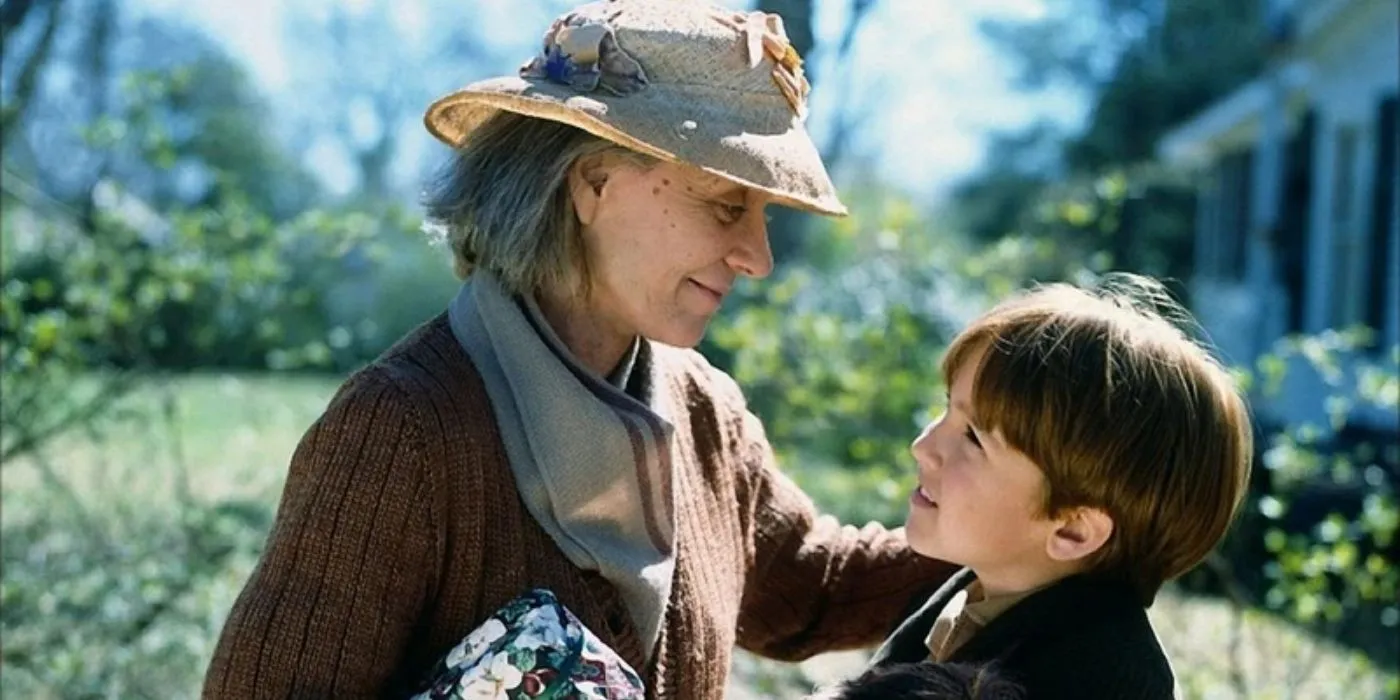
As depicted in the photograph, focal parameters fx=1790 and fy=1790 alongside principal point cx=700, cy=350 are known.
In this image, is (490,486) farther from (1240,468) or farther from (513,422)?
(1240,468)

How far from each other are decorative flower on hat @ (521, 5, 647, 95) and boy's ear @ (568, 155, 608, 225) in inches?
3.9

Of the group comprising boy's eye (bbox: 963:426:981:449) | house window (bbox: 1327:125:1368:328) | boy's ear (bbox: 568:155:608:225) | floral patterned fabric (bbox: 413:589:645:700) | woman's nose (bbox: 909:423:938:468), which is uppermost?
boy's ear (bbox: 568:155:608:225)

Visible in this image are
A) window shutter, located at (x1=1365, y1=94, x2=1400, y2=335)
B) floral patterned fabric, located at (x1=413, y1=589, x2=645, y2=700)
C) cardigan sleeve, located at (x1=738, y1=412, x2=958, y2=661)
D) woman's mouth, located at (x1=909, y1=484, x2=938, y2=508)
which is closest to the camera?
floral patterned fabric, located at (x1=413, y1=589, x2=645, y2=700)

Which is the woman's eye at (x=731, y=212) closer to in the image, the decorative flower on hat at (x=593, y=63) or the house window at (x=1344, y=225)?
the decorative flower on hat at (x=593, y=63)

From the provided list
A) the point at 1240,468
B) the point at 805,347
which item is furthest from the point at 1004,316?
the point at 805,347

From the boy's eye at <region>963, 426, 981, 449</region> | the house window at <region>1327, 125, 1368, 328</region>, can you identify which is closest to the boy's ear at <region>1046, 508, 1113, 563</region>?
the boy's eye at <region>963, 426, 981, 449</region>

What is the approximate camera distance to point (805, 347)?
19.3ft

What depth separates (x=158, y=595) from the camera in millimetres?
4949

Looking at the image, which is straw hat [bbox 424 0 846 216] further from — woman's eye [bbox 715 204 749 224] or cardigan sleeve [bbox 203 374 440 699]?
cardigan sleeve [bbox 203 374 440 699]

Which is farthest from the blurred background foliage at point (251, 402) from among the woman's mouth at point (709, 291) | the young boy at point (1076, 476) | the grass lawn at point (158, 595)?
the young boy at point (1076, 476)

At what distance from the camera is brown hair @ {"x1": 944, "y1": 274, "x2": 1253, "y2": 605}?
6.16 feet

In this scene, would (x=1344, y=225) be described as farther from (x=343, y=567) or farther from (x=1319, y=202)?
(x=343, y=567)

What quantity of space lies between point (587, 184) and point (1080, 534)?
2.30 ft

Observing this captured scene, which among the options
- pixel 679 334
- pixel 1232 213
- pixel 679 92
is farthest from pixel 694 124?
pixel 1232 213
